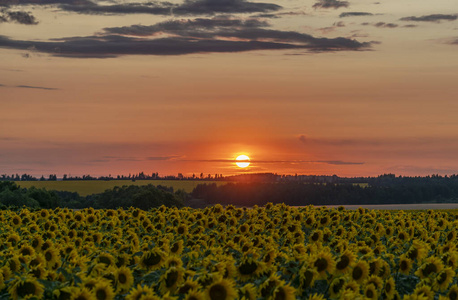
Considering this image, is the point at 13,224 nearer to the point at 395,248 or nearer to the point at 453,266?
the point at 395,248

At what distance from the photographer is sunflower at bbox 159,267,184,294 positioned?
29.3ft

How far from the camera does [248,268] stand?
9953 mm

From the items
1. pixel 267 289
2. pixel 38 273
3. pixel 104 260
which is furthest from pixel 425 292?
pixel 38 273

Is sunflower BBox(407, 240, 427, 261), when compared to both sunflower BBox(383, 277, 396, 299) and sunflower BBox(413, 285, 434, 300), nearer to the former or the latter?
sunflower BBox(383, 277, 396, 299)

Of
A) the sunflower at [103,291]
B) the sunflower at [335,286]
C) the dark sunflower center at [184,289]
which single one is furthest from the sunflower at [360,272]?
the sunflower at [103,291]

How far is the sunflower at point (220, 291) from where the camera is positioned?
26.6 ft

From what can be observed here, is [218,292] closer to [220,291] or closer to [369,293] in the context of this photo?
[220,291]

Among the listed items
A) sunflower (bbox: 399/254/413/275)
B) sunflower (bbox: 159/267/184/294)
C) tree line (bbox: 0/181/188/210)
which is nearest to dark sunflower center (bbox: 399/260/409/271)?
sunflower (bbox: 399/254/413/275)

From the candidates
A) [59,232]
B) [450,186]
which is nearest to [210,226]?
[59,232]

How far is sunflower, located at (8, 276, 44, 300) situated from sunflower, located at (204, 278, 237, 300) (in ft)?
7.62

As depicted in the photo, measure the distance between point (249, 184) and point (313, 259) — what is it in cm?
5340

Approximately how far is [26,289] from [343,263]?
171 inches

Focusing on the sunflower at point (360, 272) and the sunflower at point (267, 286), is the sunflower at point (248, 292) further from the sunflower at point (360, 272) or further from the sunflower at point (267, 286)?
the sunflower at point (360, 272)

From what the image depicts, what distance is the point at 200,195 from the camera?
218 feet
